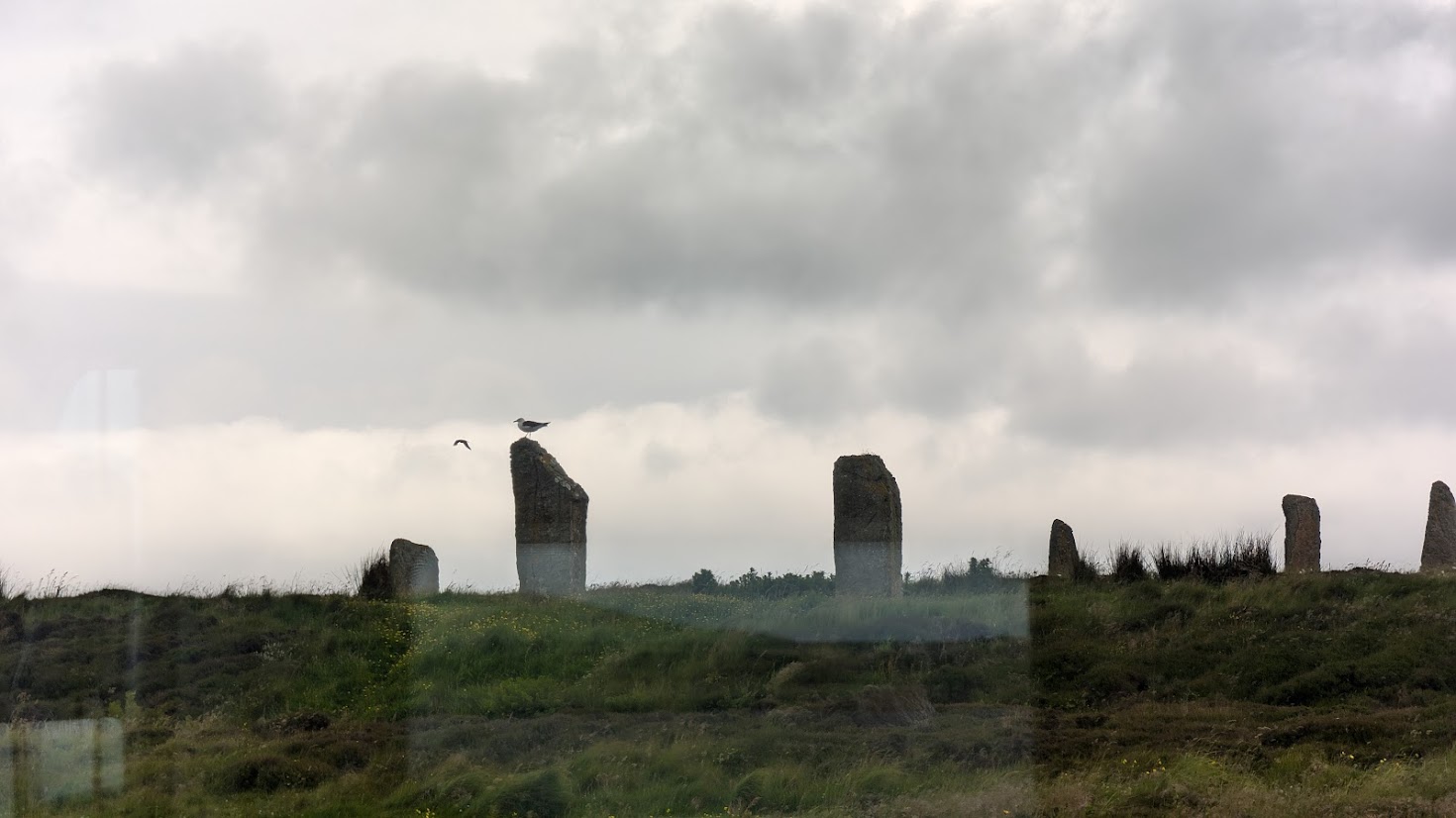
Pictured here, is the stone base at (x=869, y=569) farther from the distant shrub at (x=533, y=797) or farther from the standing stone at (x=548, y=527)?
the distant shrub at (x=533, y=797)

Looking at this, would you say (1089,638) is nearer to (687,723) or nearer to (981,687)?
(981,687)

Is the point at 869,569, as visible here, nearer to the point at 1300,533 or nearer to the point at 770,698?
the point at 770,698

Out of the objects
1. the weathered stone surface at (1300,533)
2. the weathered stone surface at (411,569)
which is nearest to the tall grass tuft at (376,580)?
the weathered stone surface at (411,569)

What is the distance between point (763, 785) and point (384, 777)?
15.2ft

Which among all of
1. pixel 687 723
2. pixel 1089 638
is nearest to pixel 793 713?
pixel 687 723

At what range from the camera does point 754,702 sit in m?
19.9

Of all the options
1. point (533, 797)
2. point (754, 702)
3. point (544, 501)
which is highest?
point (544, 501)

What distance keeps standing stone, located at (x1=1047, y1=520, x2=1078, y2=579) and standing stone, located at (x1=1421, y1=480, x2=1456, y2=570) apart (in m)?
7.61

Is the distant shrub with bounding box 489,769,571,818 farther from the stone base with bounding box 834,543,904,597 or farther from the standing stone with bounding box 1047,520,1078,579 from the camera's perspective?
the standing stone with bounding box 1047,520,1078,579

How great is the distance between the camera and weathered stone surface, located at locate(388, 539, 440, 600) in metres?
30.9

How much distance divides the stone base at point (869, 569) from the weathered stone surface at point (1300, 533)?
9.62 metres

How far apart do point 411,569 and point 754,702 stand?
43.8 feet

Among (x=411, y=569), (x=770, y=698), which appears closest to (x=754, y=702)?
(x=770, y=698)

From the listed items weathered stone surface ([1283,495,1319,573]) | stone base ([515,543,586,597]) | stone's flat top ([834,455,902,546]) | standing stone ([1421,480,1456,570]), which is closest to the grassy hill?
stone base ([515,543,586,597])
